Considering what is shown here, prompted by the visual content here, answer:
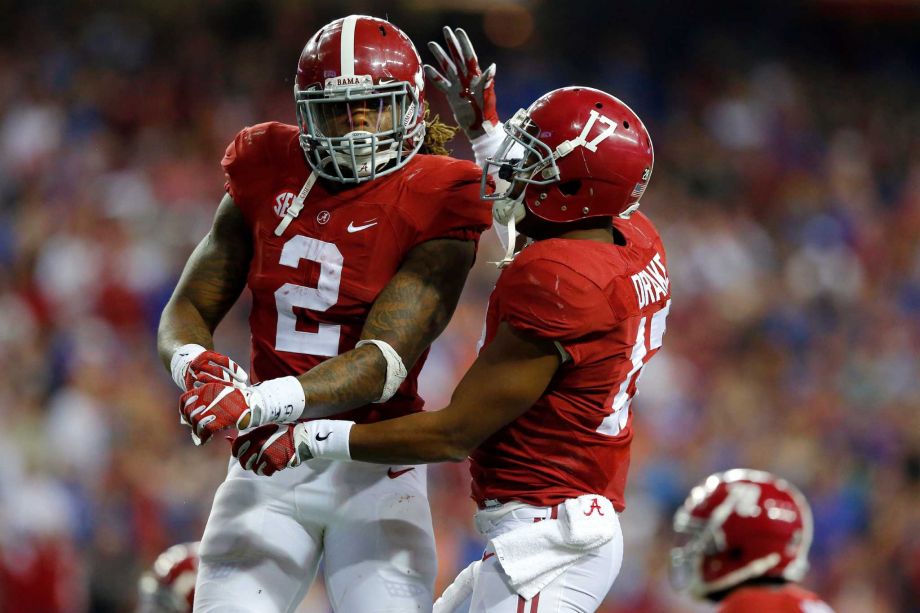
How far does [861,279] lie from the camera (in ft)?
Result: 30.7

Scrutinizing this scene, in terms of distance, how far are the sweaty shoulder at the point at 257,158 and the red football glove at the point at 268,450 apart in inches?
26.1

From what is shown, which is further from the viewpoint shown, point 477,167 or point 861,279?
point 861,279

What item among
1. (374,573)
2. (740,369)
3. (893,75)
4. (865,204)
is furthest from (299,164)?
(893,75)

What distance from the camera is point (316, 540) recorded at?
3.15 meters

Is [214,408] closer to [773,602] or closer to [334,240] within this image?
[334,240]

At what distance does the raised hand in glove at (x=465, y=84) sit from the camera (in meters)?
3.48

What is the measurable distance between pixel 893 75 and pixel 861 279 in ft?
9.08

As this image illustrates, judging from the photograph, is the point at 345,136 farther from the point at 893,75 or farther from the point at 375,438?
the point at 893,75

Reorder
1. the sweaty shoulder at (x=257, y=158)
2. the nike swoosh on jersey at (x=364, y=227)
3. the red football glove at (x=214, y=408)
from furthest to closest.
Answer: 1. the sweaty shoulder at (x=257, y=158)
2. the nike swoosh on jersey at (x=364, y=227)
3. the red football glove at (x=214, y=408)

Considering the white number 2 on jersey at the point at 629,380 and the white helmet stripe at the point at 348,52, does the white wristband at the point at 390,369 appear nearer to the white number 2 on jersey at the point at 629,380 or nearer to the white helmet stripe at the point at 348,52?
the white number 2 on jersey at the point at 629,380

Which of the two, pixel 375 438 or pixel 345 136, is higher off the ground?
pixel 345 136

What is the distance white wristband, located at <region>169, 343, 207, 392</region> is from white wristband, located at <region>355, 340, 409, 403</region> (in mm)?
381

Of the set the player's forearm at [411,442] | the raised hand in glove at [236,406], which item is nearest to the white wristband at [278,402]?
the raised hand in glove at [236,406]

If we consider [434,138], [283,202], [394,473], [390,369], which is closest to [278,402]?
[390,369]
